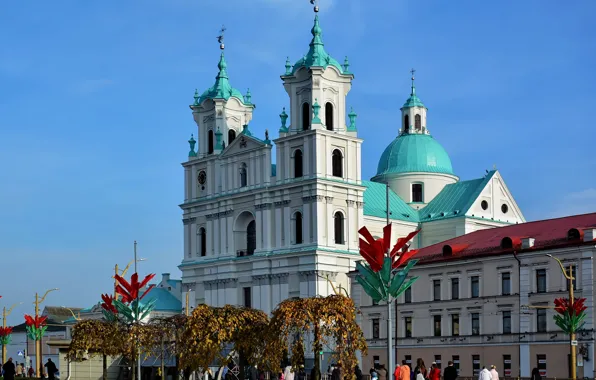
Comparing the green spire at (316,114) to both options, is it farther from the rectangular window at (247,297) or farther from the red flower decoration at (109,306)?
the red flower decoration at (109,306)

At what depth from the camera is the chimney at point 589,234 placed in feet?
218

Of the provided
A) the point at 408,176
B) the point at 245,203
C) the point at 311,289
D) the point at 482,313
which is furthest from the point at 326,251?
the point at 482,313

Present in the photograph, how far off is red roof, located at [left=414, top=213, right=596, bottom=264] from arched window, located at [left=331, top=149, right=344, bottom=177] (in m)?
22.3

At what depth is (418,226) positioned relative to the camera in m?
111

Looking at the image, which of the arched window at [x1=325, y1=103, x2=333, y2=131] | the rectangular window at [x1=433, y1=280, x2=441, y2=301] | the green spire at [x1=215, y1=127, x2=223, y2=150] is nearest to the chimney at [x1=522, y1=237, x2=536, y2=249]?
the rectangular window at [x1=433, y1=280, x2=441, y2=301]

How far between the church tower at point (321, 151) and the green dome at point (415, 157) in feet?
39.7

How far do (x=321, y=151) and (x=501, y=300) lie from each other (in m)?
32.5

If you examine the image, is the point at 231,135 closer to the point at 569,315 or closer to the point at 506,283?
the point at 506,283

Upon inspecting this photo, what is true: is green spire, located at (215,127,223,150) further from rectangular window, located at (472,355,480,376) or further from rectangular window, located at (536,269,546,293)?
rectangular window, located at (536,269,546,293)

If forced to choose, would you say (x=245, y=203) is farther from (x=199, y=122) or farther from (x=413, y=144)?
(x=413, y=144)

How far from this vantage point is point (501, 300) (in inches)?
2832

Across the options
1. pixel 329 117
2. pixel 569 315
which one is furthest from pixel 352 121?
pixel 569 315

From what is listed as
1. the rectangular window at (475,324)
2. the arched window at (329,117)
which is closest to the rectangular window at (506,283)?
the rectangular window at (475,324)

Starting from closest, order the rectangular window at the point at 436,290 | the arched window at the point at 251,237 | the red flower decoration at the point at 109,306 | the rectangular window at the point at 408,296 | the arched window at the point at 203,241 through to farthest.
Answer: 1. the red flower decoration at the point at 109,306
2. the rectangular window at the point at 436,290
3. the rectangular window at the point at 408,296
4. the arched window at the point at 251,237
5. the arched window at the point at 203,241
